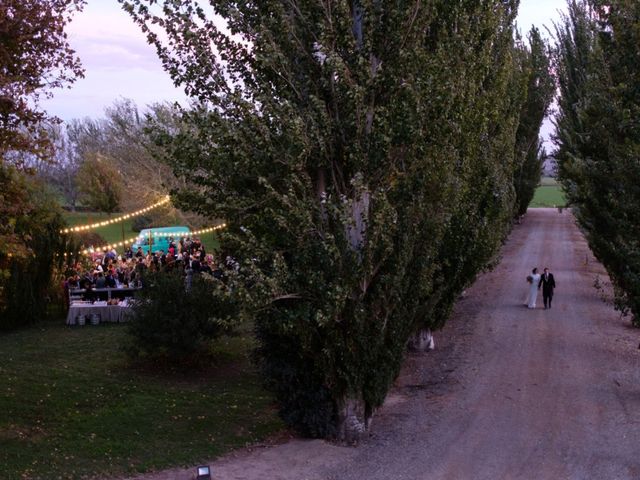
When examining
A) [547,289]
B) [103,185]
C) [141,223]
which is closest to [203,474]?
[547,289]

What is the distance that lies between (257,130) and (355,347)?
12.8 feet

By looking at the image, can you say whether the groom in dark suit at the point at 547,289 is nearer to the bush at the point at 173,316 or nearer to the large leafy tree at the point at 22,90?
the bush at the point at 173,316

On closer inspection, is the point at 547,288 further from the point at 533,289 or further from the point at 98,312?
the point at 98,312

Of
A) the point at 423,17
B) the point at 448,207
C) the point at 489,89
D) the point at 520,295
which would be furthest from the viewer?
the point at 520,295

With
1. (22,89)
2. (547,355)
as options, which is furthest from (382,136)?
(547,355)

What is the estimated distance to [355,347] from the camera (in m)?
12.3

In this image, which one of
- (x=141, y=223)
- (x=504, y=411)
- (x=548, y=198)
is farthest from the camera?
(x=548, y=198)

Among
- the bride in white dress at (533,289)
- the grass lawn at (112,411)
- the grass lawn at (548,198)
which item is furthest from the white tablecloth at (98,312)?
the grass lawn at (548,198)

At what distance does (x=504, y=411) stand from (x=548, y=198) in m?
82.1

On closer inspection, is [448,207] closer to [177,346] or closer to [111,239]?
[177,346]

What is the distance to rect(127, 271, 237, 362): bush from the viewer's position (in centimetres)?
1691

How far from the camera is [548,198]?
9231 centimetres

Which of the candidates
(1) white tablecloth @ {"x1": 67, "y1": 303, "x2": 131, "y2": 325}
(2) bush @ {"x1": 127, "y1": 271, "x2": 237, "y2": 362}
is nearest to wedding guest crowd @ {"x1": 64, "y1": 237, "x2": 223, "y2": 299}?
(1) white tablecloth @ {"x1": 67, "y1": 303, "x2": 131, "y2": 325}

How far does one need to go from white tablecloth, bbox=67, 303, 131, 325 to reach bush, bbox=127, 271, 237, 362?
6.24m
